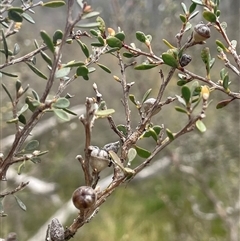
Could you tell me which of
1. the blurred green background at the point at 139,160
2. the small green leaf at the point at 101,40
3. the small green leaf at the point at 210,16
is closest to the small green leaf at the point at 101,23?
the small green leaf at the point at 101,40

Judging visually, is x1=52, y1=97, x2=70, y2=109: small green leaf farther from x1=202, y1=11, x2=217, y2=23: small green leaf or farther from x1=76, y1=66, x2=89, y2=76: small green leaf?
x1=202, y1=11, x2=217, y2=23: small green leaf

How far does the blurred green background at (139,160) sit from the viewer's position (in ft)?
7.14

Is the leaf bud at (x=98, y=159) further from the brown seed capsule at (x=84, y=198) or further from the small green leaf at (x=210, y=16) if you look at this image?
the small green leaf at (x=210, y=16)

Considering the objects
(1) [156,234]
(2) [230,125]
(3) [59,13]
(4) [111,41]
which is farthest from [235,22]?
(4) [111,41]

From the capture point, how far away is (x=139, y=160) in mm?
3621

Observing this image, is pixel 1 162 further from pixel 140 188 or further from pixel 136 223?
pixel 140 188

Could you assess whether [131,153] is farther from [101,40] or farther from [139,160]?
[139,160]

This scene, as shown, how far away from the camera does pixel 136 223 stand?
2852 millimetres

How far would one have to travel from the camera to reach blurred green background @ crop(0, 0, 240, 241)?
218 centimetres

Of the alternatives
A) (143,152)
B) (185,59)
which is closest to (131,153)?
(143,152)

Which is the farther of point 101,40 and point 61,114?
point 101,40

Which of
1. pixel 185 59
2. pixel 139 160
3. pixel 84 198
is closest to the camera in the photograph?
pixel 84 198

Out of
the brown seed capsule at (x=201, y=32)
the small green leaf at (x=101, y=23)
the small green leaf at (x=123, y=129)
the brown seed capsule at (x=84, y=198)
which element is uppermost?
the small green leaf at (x=101, y=23)

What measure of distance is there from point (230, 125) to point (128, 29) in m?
0.82
